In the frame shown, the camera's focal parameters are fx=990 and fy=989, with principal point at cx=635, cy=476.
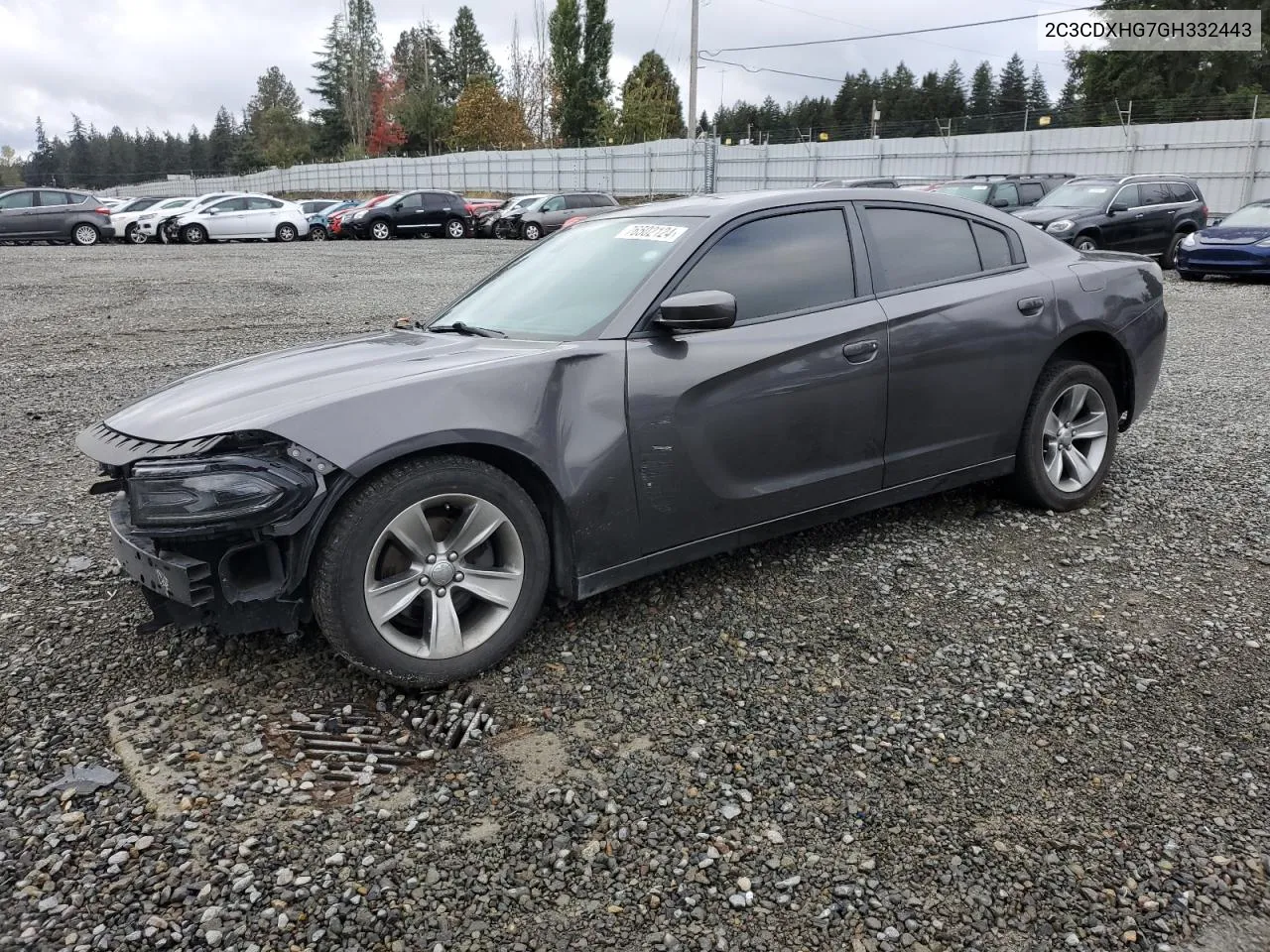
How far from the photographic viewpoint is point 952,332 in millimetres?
4254

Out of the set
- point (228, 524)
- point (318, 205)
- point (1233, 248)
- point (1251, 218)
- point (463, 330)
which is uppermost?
point (318, 205)

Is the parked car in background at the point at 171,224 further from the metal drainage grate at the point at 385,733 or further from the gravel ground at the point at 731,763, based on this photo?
the metal drainage grate at the point at 385,733

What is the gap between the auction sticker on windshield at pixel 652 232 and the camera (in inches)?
153

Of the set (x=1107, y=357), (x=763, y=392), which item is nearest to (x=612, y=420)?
(x=763, y=392)

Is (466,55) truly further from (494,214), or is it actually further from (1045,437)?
(1045,437)

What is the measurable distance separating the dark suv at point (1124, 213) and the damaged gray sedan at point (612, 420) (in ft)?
43.6

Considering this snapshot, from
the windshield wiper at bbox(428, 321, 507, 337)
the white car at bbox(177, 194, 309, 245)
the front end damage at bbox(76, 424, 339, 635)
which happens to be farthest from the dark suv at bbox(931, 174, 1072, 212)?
the white car at bbox(177, 194, 309, 245)

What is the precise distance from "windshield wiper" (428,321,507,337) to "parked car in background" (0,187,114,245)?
2642 centimetres

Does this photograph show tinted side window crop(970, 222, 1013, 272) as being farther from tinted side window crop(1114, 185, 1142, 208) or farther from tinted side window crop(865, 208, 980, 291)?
tinted side window crop(1114, 185, 1142, 208)

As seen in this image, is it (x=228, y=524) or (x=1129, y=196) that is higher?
(x=1129, y=196)

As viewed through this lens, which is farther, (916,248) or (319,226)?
(319,226)

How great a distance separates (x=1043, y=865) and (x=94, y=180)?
97.4 meters

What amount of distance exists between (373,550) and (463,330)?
51.7 inches

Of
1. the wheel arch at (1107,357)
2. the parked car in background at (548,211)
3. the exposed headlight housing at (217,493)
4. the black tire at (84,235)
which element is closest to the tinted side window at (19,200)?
the black tire at (84,235)
